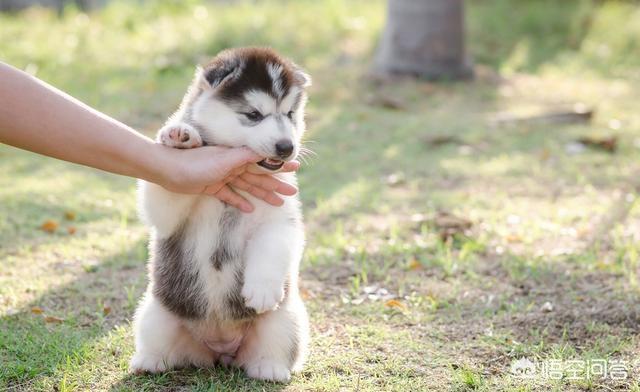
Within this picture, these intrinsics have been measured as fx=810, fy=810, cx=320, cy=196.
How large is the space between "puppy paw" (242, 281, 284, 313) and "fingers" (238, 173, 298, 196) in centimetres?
44

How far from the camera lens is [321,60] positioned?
31.4 feet

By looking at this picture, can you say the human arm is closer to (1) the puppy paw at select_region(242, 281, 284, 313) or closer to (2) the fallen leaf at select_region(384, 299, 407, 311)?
(1) the puppy paw at select_region(242, 281, 284, 313)

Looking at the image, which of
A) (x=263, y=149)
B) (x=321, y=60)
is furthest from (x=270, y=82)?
(x=321, y=60)

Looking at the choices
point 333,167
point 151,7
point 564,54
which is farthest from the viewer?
point 151,7

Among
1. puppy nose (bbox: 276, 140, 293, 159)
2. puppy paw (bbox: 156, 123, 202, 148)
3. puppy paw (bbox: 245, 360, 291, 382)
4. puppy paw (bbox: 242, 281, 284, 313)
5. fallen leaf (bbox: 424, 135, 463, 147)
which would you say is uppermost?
puppy paw (bbox: 156, 123, 202, 148)

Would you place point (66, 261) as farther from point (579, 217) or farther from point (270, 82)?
point (579, 217)

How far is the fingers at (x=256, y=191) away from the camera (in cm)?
333

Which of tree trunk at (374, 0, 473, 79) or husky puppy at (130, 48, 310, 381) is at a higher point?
husky puppy at (130, 48, 310, 381)

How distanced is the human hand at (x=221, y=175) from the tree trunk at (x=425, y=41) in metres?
5.82

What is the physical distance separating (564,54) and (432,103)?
2.90m

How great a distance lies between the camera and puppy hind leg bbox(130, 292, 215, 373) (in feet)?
10.9

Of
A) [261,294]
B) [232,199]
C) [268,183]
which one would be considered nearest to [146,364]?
[261,294]

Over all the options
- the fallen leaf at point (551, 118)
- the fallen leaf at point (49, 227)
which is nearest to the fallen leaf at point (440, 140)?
the fallen leaf at point (551, 118)

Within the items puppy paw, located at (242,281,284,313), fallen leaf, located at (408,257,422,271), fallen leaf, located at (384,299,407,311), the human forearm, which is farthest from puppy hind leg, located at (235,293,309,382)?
fallen leaf, located at (408,257,422,271)
